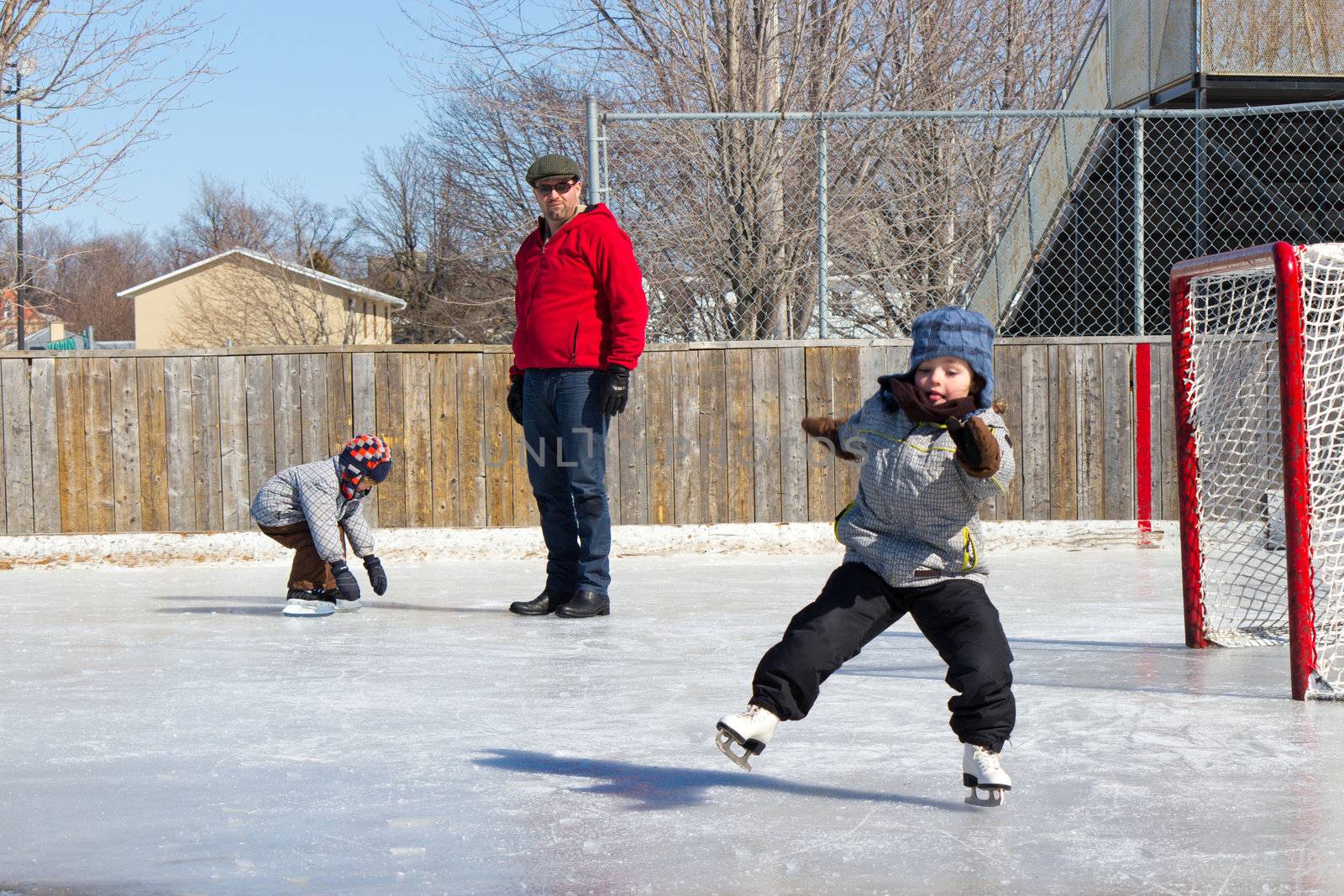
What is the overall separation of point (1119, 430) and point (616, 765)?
227 inches

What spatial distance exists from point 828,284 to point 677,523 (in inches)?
62.9

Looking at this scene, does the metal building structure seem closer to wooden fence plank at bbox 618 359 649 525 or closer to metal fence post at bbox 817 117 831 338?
metal fence post at bbox 817 117 831 338

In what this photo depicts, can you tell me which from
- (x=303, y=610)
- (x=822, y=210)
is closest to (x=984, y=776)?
(x=303, y=610)

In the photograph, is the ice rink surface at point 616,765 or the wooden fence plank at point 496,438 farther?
the wooden fence plank at point 496,438

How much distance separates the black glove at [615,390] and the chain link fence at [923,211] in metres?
2.79

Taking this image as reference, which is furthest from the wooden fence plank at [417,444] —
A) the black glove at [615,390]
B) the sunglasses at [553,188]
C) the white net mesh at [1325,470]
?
the white net mesh at [1325,470]

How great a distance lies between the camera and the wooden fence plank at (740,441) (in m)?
8.17

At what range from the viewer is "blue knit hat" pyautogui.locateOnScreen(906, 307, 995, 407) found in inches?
112

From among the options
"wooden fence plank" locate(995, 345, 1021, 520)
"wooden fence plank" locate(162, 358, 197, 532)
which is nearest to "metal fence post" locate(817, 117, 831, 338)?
"wooden fence plank" locate(995, 345, 1021, 520)

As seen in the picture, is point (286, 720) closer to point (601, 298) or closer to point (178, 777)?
point (178, 777)

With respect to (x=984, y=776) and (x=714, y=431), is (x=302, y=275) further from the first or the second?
(x=984, y=776)

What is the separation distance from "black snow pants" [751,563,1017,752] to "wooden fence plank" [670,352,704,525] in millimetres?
5234

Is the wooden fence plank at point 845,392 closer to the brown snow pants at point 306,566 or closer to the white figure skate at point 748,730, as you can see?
the brown snow pants at point 306,566

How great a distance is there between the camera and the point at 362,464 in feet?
17.3
